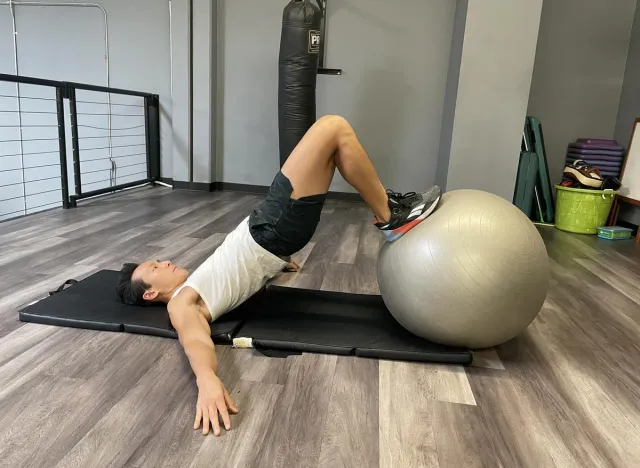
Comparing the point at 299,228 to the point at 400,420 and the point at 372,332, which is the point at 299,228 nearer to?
the point at 372,332

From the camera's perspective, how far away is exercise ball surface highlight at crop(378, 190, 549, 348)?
1516 mm

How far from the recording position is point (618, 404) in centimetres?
145

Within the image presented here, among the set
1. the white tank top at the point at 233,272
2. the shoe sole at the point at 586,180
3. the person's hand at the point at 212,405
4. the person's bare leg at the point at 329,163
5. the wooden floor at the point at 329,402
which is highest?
the person's bare leg at the point at 329,163

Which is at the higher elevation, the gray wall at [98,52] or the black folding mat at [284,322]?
the gray wall at [98,52]

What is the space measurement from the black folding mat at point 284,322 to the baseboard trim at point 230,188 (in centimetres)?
294

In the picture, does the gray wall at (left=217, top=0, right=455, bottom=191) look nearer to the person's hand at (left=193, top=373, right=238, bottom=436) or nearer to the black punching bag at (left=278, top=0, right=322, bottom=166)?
the black punching bag at (left=278, top=0, right=322, bottom=166)

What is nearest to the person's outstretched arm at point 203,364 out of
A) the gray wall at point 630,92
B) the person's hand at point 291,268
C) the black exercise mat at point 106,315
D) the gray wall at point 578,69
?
the black exercise mat at point 106,315

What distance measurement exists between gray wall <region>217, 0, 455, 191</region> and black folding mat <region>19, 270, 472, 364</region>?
2966 millimetres

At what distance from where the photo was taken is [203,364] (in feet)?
4.62

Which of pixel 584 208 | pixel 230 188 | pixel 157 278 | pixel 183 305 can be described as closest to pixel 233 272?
pixel 183 305

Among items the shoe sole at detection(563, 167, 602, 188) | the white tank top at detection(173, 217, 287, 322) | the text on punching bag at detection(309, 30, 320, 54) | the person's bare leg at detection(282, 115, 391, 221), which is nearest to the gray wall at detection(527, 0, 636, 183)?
the shoe sole at detection(563, 167, 602, 188)

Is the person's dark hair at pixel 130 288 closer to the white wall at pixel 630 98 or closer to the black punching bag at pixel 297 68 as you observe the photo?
the black punching bag at pixel 297 68

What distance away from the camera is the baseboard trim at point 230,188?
4.97 m

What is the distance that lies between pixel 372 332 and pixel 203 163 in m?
3.65
